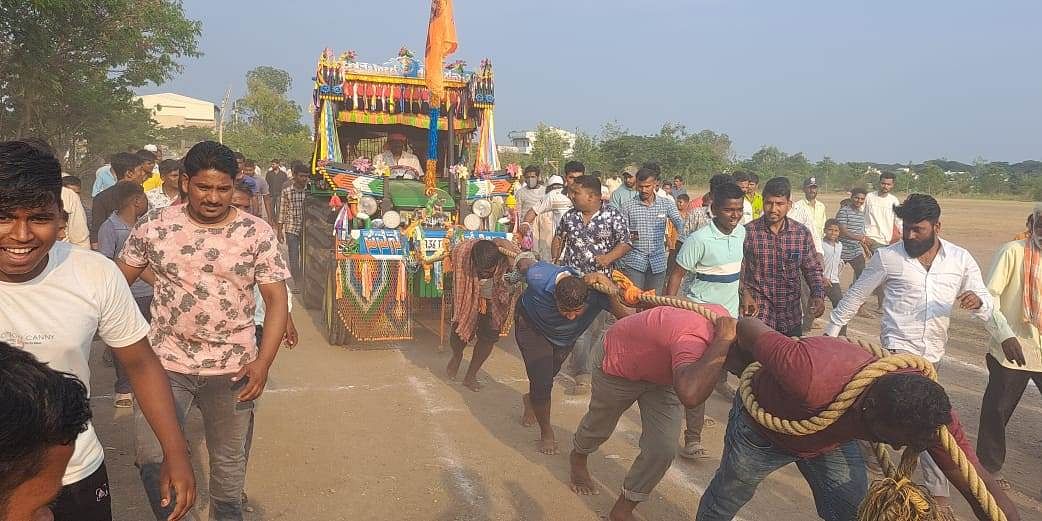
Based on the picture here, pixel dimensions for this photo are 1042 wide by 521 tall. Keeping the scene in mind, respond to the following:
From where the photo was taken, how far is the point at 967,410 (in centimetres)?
564

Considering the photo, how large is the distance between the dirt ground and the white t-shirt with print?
1.94 m

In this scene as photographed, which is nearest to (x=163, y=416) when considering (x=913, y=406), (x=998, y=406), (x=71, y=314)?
(x=71, y=314)

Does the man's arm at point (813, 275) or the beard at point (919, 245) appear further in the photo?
the man's arm at point (813, 275)

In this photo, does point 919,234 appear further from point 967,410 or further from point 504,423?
point 504,423

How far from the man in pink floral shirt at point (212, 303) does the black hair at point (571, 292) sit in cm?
162

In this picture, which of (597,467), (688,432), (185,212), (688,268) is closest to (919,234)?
(688,268)

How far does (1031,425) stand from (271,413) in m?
5.89

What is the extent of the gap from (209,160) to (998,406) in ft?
15.0

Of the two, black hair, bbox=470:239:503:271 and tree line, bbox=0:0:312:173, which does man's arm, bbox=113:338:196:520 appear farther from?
tree line, bbox=0:0:312:173

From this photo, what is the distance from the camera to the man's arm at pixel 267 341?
2.96 meters

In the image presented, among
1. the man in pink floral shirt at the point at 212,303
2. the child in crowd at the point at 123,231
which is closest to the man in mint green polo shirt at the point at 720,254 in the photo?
the man in pink floral shirt at the point at 212,303

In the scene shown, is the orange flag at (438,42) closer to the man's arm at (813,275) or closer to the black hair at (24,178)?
the man's arm at (813,275)

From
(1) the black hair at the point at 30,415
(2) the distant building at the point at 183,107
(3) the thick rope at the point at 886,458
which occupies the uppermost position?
(2) the distant building at the point at 183,107

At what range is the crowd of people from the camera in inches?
74.2
